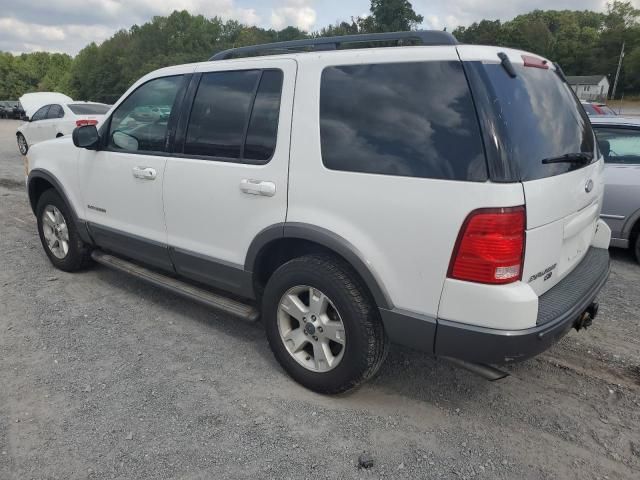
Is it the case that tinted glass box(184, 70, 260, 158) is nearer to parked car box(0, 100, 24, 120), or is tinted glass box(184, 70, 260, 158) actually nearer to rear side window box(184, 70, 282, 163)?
rear side window box(184, 70, 282, 163)

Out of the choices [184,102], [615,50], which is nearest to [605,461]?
[184,102]

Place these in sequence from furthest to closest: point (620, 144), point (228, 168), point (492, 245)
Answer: point (620, 144) → point (228, 168) → point (492, 245)

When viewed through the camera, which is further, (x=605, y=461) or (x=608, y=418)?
(x=608, y=418)

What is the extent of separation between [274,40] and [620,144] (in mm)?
84366

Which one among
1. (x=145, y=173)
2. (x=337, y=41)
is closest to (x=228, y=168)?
(x=145, y=173)

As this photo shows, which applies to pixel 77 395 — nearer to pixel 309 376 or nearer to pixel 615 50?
pixel 309 376

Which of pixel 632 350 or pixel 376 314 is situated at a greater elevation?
pixel 376 314

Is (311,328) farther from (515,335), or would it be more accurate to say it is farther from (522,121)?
(522,121)

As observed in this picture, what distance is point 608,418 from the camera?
281 centimetres

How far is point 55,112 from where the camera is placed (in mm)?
13773

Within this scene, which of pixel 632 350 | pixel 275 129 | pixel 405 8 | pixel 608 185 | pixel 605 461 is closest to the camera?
pixel 605 461

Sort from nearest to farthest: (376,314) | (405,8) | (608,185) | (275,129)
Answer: (376,314), (275,129), (608,185), (405,8)

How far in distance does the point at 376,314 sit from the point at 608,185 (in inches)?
161

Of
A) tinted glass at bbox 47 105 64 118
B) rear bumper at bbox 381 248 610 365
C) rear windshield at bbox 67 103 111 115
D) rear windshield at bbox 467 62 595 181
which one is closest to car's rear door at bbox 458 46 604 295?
rear windshield at bbox 467 62 595 181
